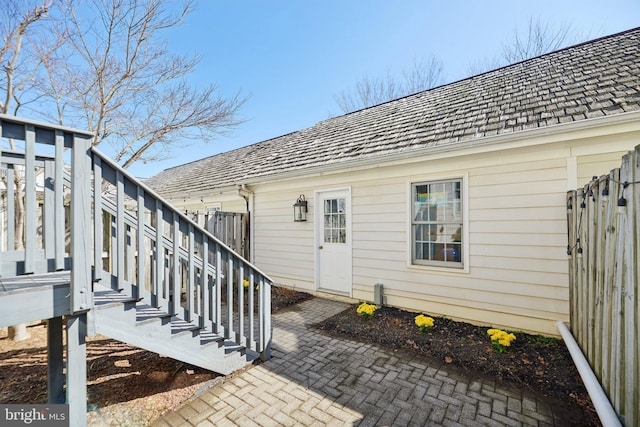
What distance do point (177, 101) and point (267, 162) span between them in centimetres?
289

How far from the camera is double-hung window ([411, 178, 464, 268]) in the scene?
4.46 meters

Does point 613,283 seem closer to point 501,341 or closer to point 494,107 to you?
point 501,341

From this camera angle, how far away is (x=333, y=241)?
5.98m

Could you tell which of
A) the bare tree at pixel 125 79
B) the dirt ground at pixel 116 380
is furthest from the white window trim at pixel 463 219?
the bare tree at pixel 125 79

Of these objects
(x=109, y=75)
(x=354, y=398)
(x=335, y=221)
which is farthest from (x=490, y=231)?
(x=109, y=75)

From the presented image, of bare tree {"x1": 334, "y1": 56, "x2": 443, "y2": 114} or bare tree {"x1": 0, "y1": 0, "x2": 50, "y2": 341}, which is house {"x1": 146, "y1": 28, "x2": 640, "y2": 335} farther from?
bare tree {"x1": 334, "y1": 56, "x2": 443, "y2": 114}

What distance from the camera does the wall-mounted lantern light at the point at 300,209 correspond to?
20.4 feet

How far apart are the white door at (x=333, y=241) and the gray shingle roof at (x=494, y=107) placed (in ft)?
2.80

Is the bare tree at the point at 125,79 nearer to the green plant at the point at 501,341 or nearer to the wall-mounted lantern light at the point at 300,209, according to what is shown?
the wall-mounted lantern light at the point at 300,209

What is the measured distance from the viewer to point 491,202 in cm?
412

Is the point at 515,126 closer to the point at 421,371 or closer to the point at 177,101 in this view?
the point at 421,371

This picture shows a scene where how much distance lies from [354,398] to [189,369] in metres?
1.91

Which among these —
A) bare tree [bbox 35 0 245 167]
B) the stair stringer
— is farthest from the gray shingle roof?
the stair stringer

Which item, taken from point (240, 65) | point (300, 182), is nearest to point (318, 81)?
point (240, 65)
